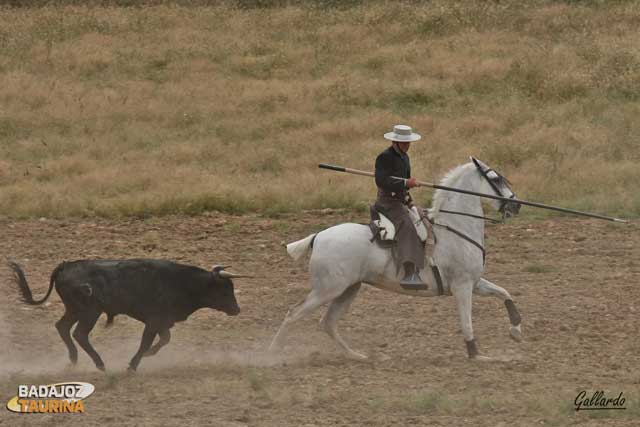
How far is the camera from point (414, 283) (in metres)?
10.3

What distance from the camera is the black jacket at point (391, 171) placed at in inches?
406

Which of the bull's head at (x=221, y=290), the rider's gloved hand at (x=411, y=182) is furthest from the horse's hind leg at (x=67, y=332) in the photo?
the rider's gloved hand at (x=411, y=182)

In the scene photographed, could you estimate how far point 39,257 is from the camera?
47.5 ft

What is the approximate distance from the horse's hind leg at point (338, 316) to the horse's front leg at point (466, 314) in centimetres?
90

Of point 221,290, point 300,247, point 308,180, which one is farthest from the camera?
point 308,180

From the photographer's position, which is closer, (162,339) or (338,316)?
(162,339)

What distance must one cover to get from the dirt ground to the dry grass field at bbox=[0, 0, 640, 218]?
1256 mm

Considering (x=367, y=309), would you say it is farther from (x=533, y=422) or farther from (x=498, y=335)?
(x=533, y=422)

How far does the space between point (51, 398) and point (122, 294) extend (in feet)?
4.13

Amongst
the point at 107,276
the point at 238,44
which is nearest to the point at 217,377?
the point at 107,276

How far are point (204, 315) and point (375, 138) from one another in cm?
842

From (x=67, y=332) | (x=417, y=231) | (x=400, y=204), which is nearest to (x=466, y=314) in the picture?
(x=417, y=231)

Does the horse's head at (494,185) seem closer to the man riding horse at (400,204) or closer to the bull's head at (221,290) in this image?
the man riding horse at (400,204)

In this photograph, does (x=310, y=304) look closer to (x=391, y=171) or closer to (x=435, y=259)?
(x=435, y=259)
